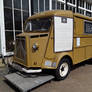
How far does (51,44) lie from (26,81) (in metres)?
1.47

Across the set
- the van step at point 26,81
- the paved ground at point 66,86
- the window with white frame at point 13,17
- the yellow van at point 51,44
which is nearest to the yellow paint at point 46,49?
the yellow van at point 51,44

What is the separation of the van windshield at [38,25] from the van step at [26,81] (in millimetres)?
1728

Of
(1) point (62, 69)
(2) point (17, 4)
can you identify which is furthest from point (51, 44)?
(2) point (17, 4)

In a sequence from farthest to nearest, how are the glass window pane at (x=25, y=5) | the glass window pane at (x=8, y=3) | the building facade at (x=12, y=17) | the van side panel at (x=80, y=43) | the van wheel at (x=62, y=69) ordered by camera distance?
the glass window pane at (x=25, y=5), the glass window pane at (x=8, y=3), the building facade at (x=12, y=17), the van side panel at (x=80, y=43), the van wheel at (x=62, y=69)

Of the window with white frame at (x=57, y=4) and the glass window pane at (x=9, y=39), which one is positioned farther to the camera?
the window with white frame at (x=57, y=4)

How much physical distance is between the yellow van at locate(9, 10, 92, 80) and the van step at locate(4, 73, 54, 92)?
0.26 m

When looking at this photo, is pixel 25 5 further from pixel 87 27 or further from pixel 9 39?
pixel 87 27

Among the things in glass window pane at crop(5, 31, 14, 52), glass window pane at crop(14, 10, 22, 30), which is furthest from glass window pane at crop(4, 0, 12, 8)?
glass window pane at crop(5, 31, 14, 52)

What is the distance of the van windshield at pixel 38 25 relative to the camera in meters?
4.45

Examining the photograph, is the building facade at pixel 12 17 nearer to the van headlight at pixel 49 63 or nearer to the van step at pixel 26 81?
the van step at pixel 26 81

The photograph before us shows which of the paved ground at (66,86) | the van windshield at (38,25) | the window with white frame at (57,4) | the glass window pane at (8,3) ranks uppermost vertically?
the window with white frame at (57,4)

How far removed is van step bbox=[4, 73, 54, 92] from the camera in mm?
3515

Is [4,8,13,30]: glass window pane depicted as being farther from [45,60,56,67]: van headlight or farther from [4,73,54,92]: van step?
[45,60,56,67]: van headlight

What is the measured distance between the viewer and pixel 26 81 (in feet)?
12.6
